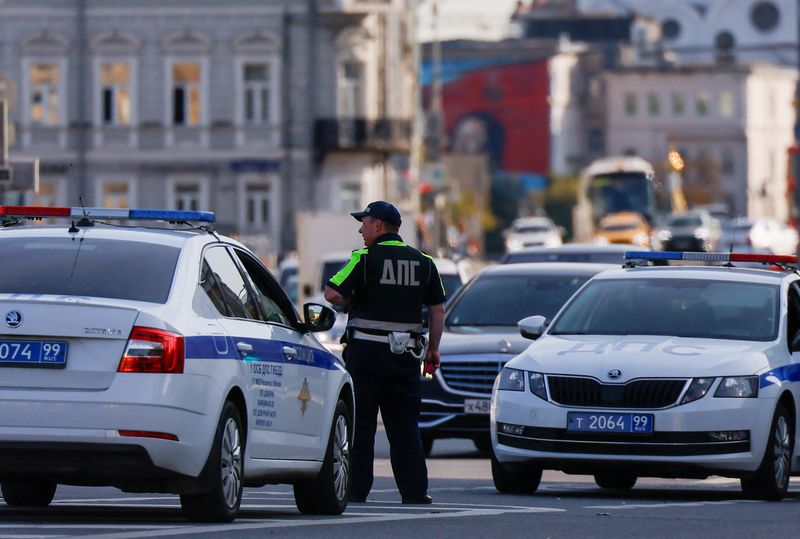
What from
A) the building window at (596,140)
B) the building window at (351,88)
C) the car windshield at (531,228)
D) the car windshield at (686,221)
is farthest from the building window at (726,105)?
the building window at (351,88)

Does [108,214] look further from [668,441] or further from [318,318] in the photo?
[668,441]

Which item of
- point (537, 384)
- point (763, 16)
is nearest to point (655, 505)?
point (537, 384)

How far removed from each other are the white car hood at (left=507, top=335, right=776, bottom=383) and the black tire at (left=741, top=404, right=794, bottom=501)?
1.31ft

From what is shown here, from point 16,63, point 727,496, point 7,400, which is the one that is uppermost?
point 16,63

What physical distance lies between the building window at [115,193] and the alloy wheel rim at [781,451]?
5599cm

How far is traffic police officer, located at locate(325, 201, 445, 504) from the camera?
13.4m

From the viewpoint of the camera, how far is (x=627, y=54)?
176375mm

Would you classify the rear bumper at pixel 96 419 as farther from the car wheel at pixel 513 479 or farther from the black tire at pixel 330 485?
the car wheel at pixel 513 479

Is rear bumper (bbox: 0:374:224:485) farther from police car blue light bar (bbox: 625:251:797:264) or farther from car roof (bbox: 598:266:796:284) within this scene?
police car blue light bar (bbox: 625:251:797:264)

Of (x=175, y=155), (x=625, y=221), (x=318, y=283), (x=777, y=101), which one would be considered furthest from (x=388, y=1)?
(x=777, y=101)

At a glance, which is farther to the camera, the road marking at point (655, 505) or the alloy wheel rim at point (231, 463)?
the road marking at point (655, 505)

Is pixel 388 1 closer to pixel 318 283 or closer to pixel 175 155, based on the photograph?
pixel 175 155

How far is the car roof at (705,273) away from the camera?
15461 millimetres

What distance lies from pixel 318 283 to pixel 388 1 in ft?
127
